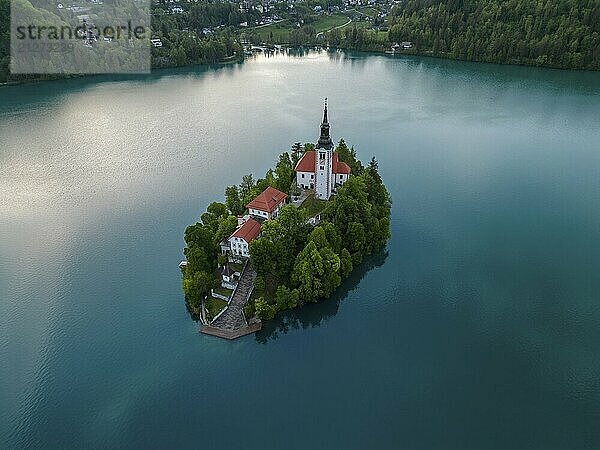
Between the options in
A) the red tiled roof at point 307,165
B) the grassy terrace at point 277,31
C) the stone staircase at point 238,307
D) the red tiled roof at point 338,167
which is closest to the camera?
the stone staircase at point 238,307

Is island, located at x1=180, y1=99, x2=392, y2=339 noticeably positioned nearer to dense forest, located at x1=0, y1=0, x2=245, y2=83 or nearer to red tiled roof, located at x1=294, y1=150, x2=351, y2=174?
red tiled roof, located at x1=294, y1=150, x2=351, y2=174

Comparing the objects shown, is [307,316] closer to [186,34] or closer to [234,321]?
[234,321]

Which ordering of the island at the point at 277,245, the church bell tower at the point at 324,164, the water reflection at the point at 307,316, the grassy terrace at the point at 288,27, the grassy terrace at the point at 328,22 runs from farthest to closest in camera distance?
the grassy terrace at the point at 328,22 < the grassy terrace at the point at 288,27 < the church bell tower at the point at 324,164 < the island at the point at 277,245 < the water reflection at the point at 307,316

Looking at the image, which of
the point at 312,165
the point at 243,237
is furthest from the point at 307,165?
the point at 243,237

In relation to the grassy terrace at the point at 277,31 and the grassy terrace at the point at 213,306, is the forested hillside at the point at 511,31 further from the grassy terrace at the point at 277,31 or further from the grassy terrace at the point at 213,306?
Result: the grassy terrace at the point at 213,306

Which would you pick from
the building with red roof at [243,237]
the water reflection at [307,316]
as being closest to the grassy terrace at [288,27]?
the building with red roof at [243,237]

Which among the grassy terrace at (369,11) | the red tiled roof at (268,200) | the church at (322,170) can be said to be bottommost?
the red tiled roof at (268,200)

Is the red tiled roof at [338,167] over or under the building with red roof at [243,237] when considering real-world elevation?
over
